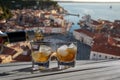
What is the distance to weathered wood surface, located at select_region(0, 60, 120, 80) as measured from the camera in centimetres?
A: 63

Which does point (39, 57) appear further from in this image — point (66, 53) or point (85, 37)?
point (85, 37)

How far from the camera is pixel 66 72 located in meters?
0.68

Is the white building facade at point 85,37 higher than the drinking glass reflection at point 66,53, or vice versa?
the drinking glass reflection at point 66,53

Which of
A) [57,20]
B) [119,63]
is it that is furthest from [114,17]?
[119,63]

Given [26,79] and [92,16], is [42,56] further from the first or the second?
[92,16]

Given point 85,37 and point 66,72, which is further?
point 85,37

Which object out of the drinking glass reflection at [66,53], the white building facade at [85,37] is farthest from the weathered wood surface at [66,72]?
the white building facade at [85,37]

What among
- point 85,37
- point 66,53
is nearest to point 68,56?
point 66,53

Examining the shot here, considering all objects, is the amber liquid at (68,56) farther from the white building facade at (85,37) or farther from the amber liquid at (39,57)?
the white building facade at (85,37)

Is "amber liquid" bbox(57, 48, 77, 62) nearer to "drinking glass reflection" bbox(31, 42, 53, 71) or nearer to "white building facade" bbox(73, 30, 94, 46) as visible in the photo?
"drinking glass reflection" bbox(31, 42, 53, 71)

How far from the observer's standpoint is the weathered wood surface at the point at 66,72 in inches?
25.0

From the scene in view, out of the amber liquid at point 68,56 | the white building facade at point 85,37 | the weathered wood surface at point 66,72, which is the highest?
the amber liquid at point 68,56

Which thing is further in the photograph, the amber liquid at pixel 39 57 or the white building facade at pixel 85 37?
the white building facade at pixel 85 37

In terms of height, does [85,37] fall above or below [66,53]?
below
